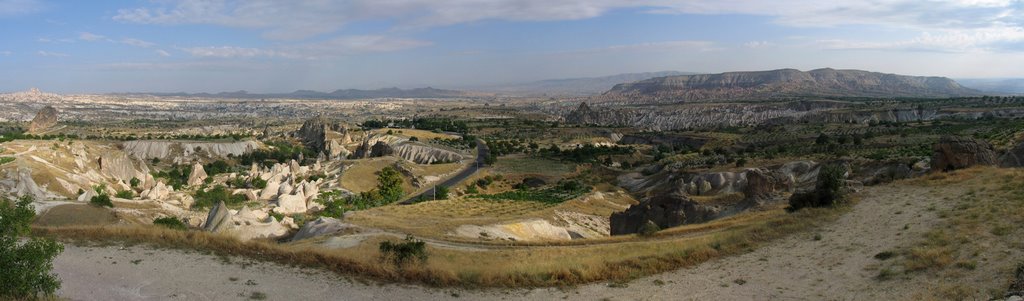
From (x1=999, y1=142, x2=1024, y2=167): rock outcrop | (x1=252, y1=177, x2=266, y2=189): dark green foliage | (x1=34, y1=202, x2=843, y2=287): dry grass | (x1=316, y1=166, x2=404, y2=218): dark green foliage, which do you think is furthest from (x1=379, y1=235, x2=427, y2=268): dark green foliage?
(x1=252, y1=177, x2=266, y2=189): dark green foliage

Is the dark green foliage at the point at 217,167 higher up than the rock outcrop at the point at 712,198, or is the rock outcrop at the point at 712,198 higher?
the rock outcrop at the point at 712,198

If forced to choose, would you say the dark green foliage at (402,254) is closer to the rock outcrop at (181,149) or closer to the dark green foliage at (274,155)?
the dark green foliage at (274,155)

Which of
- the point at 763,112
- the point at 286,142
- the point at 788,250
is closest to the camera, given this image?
the point at 788,250

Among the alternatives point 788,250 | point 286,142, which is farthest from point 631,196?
point 286,142

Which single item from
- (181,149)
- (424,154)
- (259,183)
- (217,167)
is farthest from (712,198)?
(181,149)

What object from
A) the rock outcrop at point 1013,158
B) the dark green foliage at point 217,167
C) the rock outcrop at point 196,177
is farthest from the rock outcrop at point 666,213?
the dark green foliage at point 217,167

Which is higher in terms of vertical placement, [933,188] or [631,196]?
[933,188]

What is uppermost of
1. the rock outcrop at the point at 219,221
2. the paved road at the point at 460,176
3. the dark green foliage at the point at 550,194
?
the rock outcrop at the point at 219,221

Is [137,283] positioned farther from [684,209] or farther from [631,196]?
[631,196]
